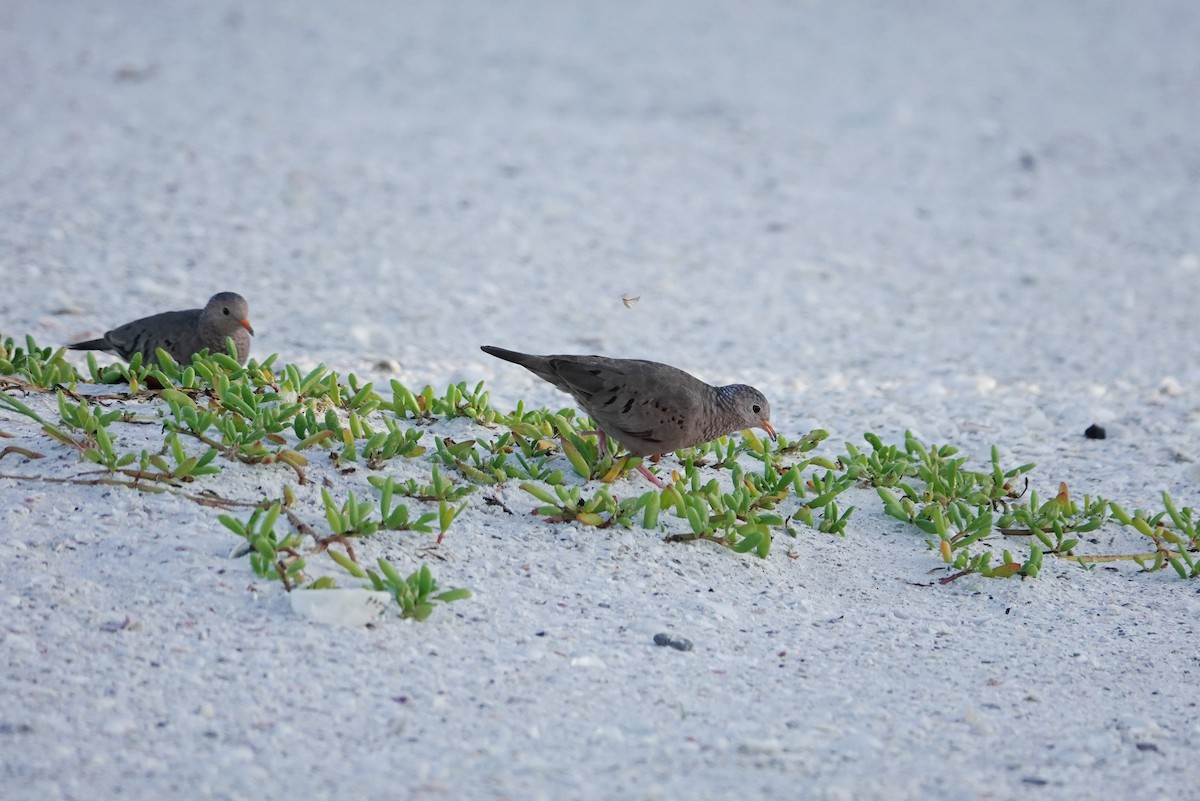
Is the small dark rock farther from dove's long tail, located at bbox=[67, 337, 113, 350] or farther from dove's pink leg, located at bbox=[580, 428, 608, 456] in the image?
dove's long tail, located at bbox=[67, 337, 113, 350]

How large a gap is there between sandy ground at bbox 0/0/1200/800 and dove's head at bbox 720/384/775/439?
1.75 feet

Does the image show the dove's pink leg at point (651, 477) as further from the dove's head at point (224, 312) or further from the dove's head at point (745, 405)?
the dove's head at point (224, 312)

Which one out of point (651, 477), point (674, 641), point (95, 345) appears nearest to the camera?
point (674, 641)

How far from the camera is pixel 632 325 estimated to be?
8.13m

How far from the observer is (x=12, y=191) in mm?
9250

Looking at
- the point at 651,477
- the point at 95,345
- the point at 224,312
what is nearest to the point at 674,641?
the point at 651,477

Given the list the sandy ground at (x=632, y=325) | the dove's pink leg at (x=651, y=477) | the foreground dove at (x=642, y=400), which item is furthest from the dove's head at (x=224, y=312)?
the dove's pink leg at (x=651, y=477)

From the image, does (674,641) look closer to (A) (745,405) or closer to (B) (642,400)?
(B) (642,400)

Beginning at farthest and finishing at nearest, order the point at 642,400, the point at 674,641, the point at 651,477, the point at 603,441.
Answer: the point at 603,441, the point at 651,477, the point at 642,400, the point at 674,641

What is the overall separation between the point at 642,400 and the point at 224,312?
2.18 metres

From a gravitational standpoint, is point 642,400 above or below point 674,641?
above

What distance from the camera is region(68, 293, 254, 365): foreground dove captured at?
18.7 feet

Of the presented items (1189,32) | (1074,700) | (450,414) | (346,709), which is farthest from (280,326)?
(1189,32)

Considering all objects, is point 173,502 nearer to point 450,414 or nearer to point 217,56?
point 450,414
